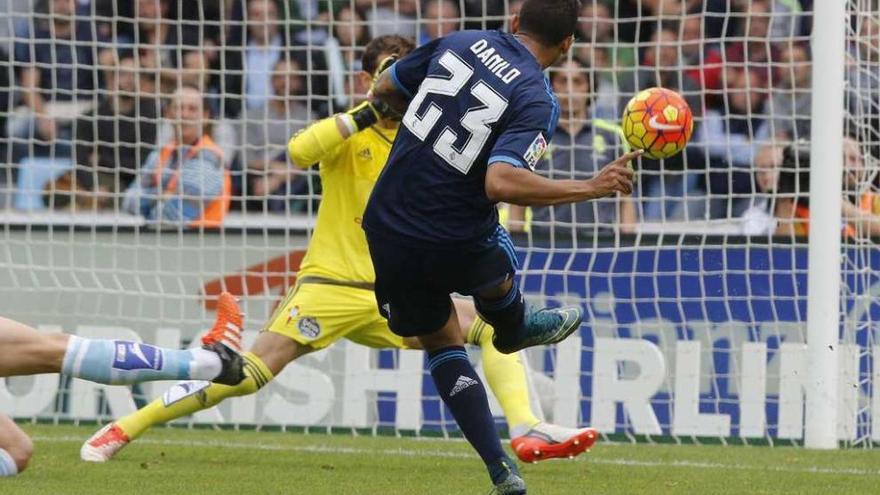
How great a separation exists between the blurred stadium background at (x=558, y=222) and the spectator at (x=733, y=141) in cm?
2

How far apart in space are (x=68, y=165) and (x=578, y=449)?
5.45 meters

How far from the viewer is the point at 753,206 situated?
1005 centimetres

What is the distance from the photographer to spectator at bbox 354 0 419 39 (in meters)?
10.6

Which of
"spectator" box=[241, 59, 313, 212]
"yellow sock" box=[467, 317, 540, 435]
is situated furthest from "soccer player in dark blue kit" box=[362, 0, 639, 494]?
"spectator" box=[241, 59, 313, 212]

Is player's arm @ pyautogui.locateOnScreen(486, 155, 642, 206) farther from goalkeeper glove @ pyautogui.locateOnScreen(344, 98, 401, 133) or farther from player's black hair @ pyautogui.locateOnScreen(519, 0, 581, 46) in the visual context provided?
goalkeeper glove @ pyautogui.locateOnScreen(344, 98, 401, 133)

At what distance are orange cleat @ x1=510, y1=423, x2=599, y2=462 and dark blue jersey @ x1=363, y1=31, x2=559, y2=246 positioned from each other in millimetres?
1280

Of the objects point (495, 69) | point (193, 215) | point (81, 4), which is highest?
Answer: point (81, 4)

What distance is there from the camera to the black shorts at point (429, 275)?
19.4 ft

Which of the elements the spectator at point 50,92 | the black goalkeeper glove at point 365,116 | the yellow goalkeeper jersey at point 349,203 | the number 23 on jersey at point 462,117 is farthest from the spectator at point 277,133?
the number 23 on jersey at point 462,117

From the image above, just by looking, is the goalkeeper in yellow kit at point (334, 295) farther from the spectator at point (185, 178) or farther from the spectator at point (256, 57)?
the spectator at point (256, 57)

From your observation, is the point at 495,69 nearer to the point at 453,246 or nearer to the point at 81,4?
the point at 453,246

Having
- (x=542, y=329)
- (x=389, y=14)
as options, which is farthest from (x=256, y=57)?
(x=542, y=329)

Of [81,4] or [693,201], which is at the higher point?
[81,4]

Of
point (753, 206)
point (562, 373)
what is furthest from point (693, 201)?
point (562, 373)
